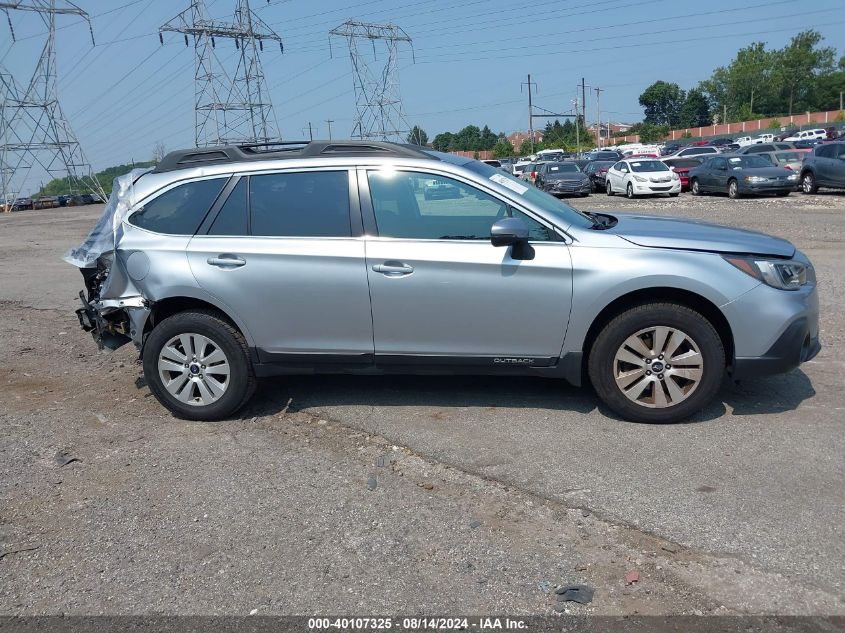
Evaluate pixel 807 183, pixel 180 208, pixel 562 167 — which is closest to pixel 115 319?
pixel 180 208

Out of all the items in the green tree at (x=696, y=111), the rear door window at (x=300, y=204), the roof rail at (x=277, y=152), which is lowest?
the rear door window at (x=300, y=204)

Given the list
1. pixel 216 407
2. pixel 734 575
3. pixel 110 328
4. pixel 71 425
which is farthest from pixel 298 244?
pixel 734 575

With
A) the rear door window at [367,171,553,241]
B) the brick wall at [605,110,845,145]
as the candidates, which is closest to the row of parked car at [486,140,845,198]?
the rear door window at [367,171,553,241]

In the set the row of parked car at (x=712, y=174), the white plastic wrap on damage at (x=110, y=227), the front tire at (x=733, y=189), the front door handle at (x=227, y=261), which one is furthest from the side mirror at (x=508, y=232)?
the front tire at (x=733, y=189)

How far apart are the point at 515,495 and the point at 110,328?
343cm

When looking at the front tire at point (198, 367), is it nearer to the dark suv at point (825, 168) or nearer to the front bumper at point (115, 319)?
the front bumper at point (115, 319)

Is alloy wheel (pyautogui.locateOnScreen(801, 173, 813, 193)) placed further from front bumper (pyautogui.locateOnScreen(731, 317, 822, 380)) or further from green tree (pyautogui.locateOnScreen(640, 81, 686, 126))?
green tree (pyautogui.locateOnScreen(640, 81, 686, 126))

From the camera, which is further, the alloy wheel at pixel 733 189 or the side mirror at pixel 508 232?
the alloy wheel at pixel 733 189

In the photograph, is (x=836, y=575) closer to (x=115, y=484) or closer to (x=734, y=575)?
(x=734, y=575)

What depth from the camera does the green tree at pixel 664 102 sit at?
13212cm

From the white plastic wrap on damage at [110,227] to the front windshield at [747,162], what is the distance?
21591mm

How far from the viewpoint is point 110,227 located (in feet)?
19.3

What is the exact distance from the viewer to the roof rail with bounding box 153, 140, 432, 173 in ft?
17.2

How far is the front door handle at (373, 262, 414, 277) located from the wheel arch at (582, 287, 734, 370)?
124 cm
